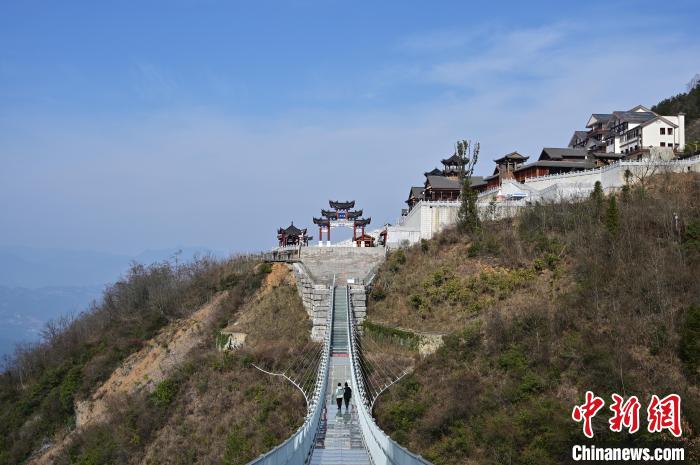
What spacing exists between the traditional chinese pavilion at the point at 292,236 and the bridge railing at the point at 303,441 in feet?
64.0

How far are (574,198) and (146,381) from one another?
19413 mm

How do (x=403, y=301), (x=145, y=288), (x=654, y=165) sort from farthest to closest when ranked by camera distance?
(x=145, y=288) < (x=654, y=165) < (x=403, y=301)

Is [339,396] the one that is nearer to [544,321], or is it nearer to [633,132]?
[544,321]

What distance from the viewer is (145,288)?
41.1m

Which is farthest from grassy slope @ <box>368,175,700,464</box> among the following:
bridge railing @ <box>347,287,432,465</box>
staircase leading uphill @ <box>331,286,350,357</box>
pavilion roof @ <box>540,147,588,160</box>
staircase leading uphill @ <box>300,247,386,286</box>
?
pavilion roof @ <box>540,147,588,160</box>

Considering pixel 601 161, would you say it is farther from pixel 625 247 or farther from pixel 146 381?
pixel 146 381

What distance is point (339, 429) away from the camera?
50.0 feet

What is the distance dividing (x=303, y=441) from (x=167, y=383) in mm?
15253

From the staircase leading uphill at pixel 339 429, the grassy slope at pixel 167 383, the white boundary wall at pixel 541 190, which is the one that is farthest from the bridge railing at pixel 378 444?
the white boundary wall at pixel 541 190

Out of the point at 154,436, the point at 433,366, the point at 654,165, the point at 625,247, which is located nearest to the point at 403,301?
the point at 433,366

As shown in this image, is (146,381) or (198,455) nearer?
(198,455)

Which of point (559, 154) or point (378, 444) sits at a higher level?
point (559, 154)

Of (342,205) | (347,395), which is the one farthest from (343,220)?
A: (347,395)

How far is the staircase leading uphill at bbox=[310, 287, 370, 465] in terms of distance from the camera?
43.7 feet
